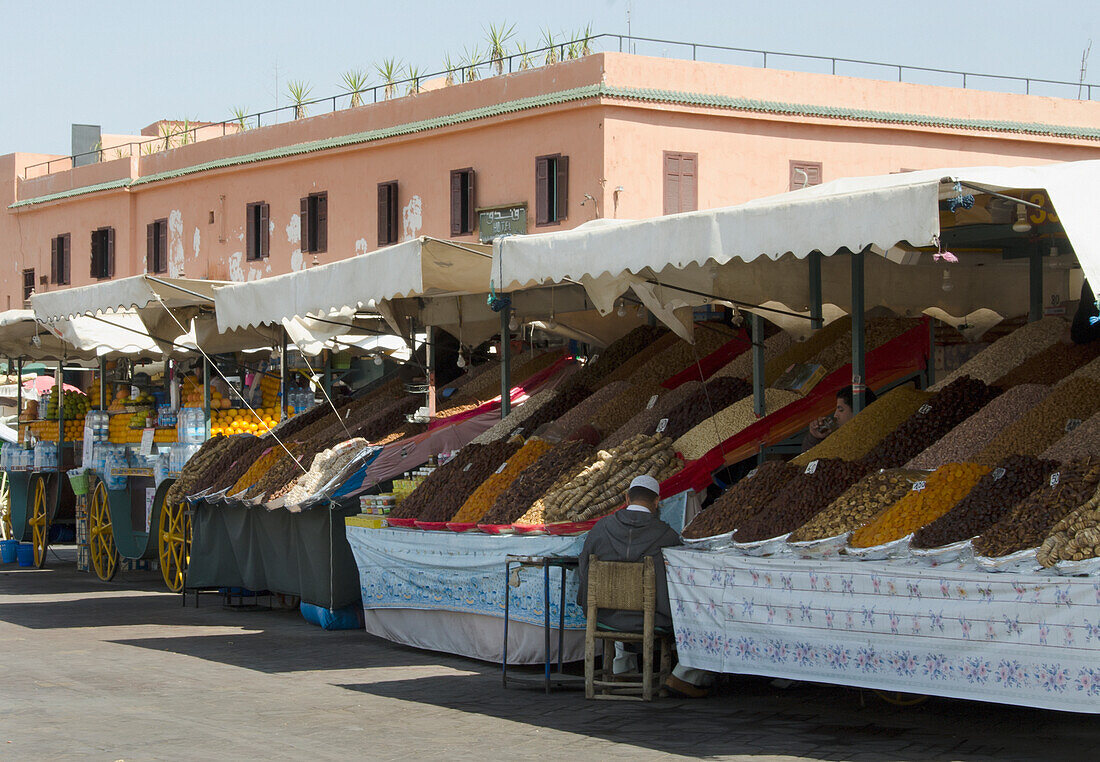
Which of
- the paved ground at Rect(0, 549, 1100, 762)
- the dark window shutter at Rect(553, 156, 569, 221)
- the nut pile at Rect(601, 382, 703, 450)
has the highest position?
the dark window shutter at Rect(553, 156, 569, 221)

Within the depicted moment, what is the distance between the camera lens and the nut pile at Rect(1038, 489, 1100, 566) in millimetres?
5324

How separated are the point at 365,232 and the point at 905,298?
18.9 m

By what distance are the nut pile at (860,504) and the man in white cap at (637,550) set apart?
2.71 ft

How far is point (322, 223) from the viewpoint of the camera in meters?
27.8

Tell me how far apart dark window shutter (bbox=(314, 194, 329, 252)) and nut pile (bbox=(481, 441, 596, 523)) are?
A: 1971 cm

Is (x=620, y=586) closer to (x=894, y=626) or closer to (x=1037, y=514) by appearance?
(x=894, y=626)

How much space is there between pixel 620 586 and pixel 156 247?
26.9 m

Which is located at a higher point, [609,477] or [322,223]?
[322,223]

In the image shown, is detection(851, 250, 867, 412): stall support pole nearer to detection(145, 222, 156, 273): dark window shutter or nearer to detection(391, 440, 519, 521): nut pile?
detection(391, 440, 519, 521): nut pile

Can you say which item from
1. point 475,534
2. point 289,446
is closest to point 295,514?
point 289,446

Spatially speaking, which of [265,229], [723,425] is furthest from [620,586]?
[265,229]

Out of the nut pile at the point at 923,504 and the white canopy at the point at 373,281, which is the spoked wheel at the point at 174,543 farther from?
the nut pile at the point at 923,504

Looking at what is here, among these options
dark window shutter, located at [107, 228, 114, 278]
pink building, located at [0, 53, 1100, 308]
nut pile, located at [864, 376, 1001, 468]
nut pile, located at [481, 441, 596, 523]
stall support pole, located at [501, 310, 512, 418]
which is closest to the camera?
nut pile, located at [864, 376, 1001, 468]

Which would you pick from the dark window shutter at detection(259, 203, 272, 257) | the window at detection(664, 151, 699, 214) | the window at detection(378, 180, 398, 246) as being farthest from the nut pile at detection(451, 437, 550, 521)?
the dark window shutter at detection(259, 203, 272, 257)
